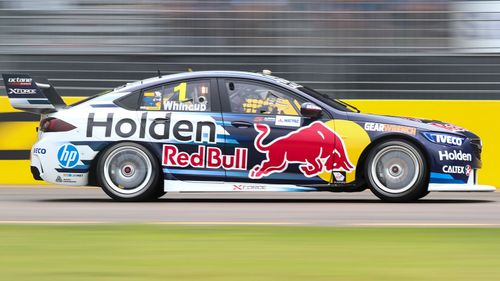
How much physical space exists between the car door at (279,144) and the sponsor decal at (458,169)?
3.74ft

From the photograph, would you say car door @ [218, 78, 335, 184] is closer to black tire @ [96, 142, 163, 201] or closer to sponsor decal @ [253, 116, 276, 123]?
sponsor decal @ [253, 116, 276, 123]

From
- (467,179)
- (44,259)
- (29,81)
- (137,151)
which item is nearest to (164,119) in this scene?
(137,151)

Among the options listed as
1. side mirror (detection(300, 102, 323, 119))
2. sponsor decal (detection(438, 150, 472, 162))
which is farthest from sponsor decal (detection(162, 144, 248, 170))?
sponsor decal (detection(438, 150, 472, 162))

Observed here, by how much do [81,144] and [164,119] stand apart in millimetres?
872

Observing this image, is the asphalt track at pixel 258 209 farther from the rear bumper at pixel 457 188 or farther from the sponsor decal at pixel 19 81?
the sponsor decal at pixel 19 81

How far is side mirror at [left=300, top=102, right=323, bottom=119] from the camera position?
11.0 m

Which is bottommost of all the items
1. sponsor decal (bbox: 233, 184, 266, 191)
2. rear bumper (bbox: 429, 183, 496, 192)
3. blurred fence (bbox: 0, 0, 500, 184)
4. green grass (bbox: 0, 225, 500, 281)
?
green grass (bbox: 0, 225, 500, 281)

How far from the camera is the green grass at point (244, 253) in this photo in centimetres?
603

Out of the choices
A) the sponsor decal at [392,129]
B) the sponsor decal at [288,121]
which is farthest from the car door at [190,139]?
the sponsor decal at [392,129]

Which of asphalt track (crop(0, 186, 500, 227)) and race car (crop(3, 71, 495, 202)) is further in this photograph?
race car (crop(3, 71, 495, 202))

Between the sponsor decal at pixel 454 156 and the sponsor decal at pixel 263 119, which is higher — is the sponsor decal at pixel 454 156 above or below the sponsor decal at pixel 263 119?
below

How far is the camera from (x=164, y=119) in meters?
11.2

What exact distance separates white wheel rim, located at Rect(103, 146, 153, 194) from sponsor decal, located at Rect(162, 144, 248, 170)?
22cm
